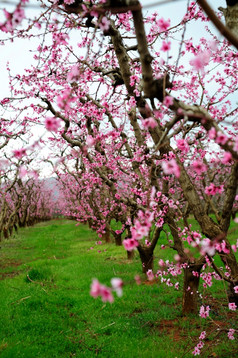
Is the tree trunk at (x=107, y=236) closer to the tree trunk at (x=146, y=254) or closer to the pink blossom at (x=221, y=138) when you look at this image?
the tree trunk at (x=146, y=254)

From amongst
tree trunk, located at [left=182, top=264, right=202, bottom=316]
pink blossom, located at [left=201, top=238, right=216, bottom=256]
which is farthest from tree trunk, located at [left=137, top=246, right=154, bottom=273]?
pink blossom, located at [left=201, top=238, right=216, bottom=256]

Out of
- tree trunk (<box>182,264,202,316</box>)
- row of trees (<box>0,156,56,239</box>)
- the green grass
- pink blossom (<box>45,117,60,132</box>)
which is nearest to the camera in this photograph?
pink blossom (<box>45,117,60,132</box>)

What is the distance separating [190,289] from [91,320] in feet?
6.98

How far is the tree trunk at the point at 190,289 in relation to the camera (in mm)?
5943

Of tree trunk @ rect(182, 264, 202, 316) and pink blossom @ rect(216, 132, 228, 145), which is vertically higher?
pink blossom @ rect(216, 132, 228, 145)

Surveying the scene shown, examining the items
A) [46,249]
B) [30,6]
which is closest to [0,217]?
[46,249]

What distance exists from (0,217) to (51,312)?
35.6ft

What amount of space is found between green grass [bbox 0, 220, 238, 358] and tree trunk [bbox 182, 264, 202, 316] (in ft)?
0.80

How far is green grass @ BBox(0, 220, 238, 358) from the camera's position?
16.3ft

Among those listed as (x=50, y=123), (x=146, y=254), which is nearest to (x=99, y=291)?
(x=50, y=123)

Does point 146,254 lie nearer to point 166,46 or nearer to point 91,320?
point 91,320

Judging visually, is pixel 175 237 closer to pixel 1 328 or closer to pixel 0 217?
pixel 1 328

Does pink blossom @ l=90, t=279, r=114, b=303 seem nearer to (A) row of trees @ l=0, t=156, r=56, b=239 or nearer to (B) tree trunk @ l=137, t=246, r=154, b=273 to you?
(A) row of trees @ l=0, t=156, r=56, b=239

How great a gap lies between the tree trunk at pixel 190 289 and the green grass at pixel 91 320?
0.24 metres
